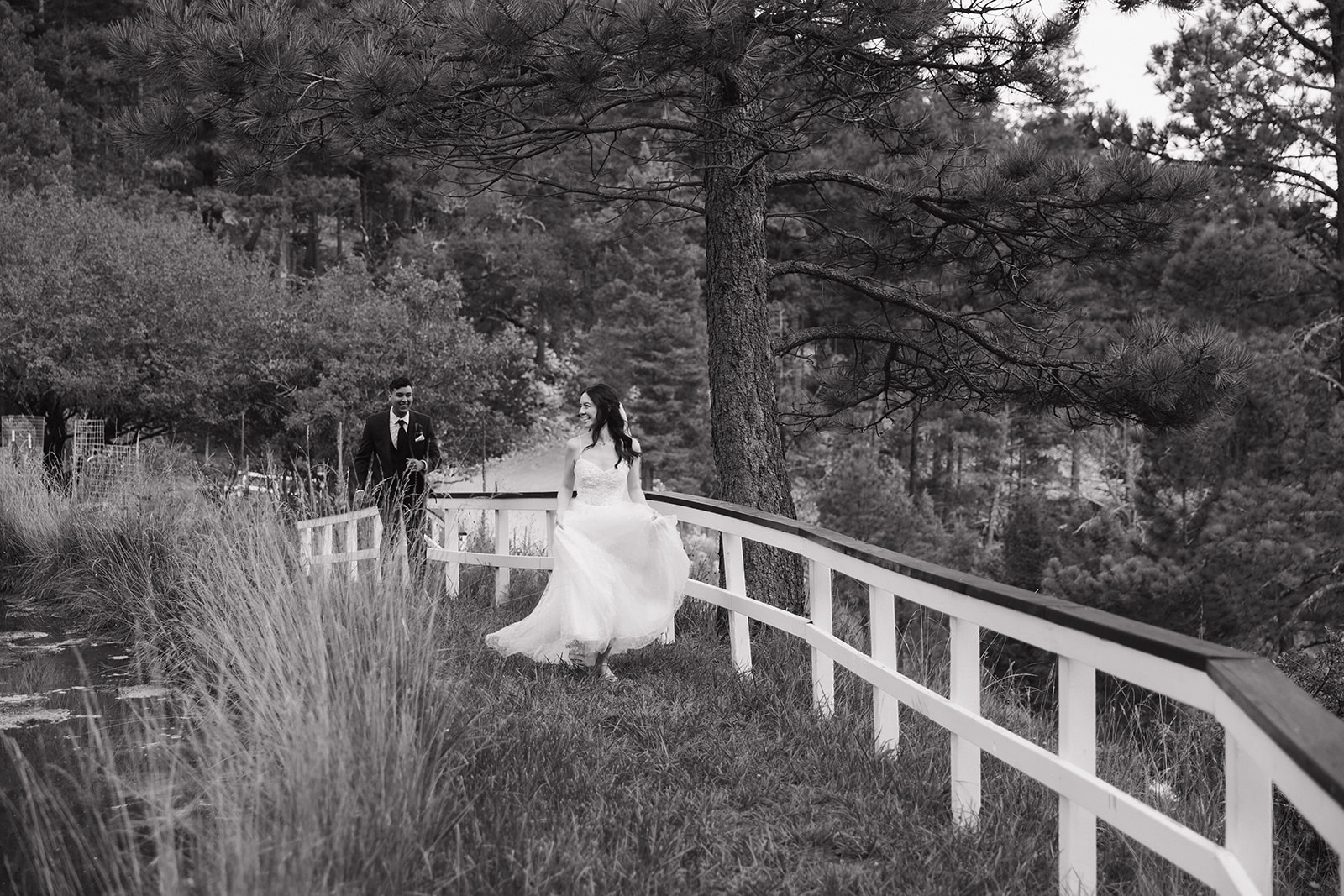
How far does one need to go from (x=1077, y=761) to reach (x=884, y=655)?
1518 millimetres

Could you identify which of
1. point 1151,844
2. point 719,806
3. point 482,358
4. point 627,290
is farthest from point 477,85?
point 627,290

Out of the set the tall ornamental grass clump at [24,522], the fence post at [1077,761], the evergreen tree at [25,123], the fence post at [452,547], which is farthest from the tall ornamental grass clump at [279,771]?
the evergreen tree at [25,123]

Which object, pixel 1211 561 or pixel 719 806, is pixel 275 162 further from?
pixel 1211 561

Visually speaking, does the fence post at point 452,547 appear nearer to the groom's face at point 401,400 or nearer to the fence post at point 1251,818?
the groom's face at point 401,400

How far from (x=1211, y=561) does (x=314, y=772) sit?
18906 millimetres

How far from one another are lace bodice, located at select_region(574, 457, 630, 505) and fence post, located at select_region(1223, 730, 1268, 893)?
483 centimetres

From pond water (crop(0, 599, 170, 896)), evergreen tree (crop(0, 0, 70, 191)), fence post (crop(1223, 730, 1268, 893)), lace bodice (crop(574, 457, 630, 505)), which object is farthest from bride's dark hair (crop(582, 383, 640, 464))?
evergreen tree (crop(0, 0, 70, 191))

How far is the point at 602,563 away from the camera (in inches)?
281

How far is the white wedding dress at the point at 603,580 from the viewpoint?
6852 millimetres

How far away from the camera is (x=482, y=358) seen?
93.2 ft

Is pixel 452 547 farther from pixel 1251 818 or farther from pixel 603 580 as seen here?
pixel 1251 818

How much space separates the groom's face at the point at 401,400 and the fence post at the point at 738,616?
336cm

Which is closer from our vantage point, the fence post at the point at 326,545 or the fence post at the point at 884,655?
the fence post at the point at 884,655

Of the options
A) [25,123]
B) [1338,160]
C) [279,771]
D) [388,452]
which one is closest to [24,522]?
[388,452]
